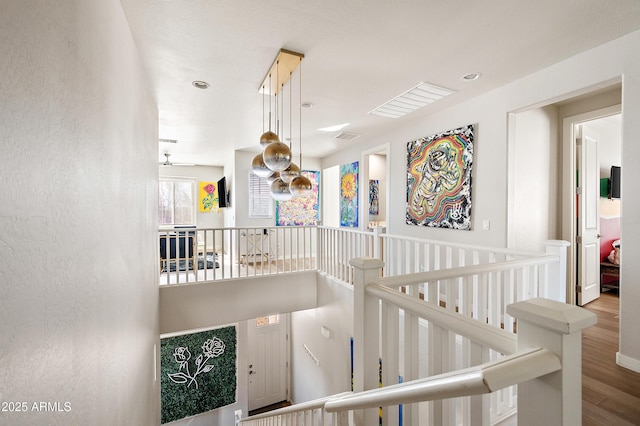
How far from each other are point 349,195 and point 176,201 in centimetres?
522

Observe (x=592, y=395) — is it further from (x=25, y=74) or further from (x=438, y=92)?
(x=25, y=74)

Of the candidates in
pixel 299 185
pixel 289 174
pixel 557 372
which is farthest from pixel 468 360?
pixel 289 174

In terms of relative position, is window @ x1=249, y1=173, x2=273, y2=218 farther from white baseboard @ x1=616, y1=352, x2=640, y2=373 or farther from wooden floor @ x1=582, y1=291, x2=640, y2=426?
white baseboard @ x1=616, y1=352, x2=640, y2=373

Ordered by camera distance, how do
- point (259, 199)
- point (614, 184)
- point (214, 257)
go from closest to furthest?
point (214, 257) < point (614, 184) < point (259, 199)

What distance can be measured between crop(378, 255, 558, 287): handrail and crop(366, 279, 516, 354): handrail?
0.21 m

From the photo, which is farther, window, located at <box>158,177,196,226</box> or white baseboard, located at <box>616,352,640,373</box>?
window, located at <box>158,177,196,226</box>

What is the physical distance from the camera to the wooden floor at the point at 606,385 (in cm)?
165

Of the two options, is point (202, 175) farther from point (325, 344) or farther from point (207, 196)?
point (325, 344)

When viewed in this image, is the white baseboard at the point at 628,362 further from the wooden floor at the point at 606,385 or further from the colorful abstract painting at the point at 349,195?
the colorful abstract painting at the point at 349,195

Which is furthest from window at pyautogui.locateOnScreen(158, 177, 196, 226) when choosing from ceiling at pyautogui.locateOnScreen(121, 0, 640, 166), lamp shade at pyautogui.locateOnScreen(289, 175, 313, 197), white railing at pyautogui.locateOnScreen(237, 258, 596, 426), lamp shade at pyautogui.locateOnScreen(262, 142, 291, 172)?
white railing at pyautogui.locateOnScreen(237, 258, 596, 426)

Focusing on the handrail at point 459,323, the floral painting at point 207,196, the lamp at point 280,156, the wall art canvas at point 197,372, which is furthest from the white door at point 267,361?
the handrail at point 459,323

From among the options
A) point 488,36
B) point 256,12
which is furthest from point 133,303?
point 488,36

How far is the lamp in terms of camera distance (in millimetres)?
2141

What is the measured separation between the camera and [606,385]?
1930mm
